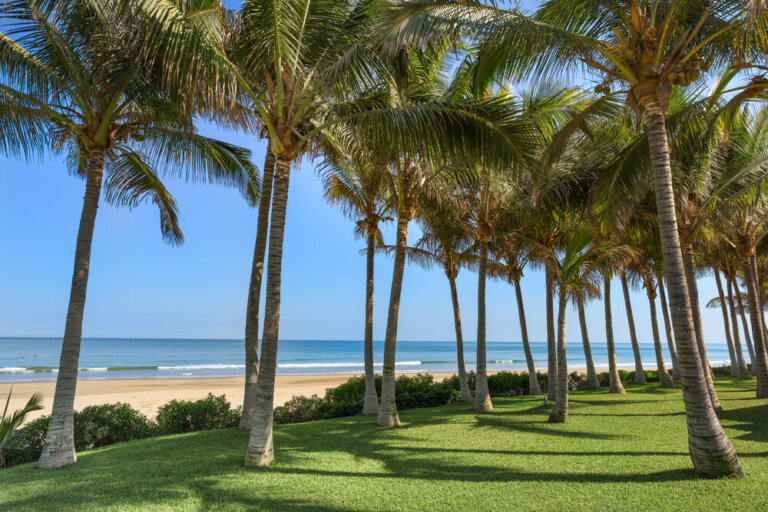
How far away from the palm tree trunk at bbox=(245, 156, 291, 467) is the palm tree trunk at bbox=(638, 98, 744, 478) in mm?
5026

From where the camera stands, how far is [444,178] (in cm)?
952

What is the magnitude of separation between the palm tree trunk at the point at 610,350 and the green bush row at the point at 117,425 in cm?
1159

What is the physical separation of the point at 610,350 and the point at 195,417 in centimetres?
1310

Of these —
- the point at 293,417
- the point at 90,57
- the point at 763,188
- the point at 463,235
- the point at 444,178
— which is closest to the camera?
the point at 90,57

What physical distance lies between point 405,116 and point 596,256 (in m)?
5.57

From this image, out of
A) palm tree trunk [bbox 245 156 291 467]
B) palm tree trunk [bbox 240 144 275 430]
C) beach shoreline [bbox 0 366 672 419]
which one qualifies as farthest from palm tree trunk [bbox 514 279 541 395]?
palm tree trunk [bbox 245 156 291 467]

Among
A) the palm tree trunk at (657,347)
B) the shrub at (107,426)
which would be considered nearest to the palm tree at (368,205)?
the shrub at (107,426)

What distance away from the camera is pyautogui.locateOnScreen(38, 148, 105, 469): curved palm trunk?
19.2ft

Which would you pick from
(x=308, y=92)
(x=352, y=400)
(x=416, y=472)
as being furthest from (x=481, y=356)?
(x=308, y=92)

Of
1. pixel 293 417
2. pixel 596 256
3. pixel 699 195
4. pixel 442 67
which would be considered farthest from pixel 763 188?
pixel 293 417

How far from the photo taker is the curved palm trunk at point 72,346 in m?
5.86

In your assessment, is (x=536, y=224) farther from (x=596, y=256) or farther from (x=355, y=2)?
(x=355, y=2)

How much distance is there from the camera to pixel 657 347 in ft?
52.6

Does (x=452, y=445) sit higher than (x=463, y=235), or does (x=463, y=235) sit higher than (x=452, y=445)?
(x=463, y=235)
